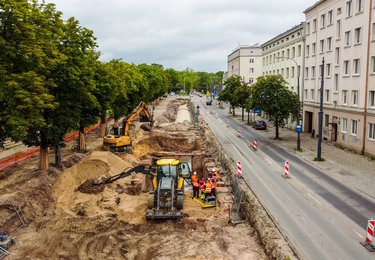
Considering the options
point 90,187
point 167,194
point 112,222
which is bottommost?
point 112,222

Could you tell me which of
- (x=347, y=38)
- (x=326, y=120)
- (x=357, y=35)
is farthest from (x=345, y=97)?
(x=357, y=35)

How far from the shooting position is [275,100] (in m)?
45.8

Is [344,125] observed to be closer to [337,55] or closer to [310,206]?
[337,55]

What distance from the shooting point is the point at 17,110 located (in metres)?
22.8

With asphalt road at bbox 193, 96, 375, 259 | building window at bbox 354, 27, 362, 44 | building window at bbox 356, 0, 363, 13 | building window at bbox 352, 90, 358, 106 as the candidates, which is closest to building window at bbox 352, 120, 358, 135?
building window at bbox 352, 90, 358, 106

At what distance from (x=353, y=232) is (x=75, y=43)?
22.6 meters

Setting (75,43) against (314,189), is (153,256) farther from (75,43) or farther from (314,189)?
(75,43)

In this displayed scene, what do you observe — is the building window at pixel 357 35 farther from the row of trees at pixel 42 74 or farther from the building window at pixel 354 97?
the row of trees at pixel 42 74

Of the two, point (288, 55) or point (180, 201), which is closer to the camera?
point (180, 201)

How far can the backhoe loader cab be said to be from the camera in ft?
68.0

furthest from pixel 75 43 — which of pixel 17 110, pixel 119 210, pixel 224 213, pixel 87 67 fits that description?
pixel 224 213

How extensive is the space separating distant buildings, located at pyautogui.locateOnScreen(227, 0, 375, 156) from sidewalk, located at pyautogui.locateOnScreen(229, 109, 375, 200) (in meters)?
1.66

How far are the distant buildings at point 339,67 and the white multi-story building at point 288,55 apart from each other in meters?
0.15

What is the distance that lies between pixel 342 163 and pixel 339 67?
46.1 ft
